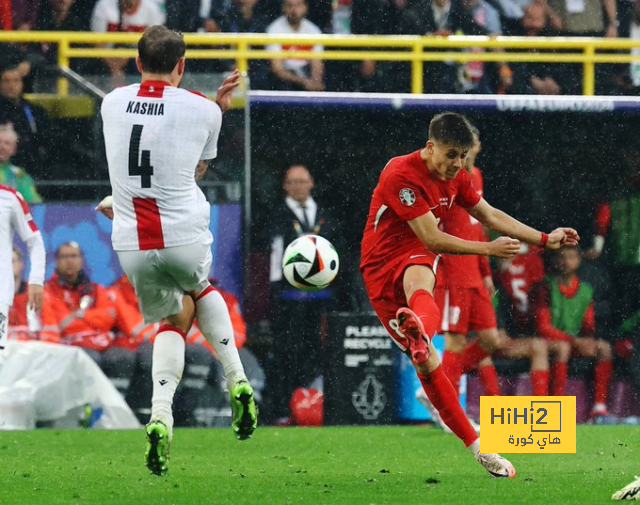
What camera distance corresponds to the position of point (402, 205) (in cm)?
730

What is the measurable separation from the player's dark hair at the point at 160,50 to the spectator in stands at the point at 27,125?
6157mm

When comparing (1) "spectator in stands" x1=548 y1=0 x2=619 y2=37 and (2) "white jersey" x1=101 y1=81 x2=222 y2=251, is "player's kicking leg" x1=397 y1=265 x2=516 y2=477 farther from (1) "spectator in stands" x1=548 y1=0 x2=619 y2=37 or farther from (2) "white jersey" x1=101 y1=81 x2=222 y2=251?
(1) "spectator in stands" x1=548 y1=0 x2=619 y2=37

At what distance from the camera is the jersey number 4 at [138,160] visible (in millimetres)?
6059

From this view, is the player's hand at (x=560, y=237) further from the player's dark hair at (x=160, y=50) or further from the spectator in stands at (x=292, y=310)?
Answer: the spectator in stands at (x=292, y=310)

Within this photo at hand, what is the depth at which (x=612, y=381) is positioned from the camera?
1246cm

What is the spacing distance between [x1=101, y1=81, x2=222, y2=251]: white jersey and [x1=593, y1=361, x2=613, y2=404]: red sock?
696cm

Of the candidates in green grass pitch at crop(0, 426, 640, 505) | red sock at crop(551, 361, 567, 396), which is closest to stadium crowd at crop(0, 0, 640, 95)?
red sock at crop(551, 361, 567, 396)

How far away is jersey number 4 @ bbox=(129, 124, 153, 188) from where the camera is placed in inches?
239

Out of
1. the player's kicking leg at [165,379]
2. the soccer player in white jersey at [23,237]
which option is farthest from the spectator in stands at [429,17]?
the player's kicking leg at [165,379]

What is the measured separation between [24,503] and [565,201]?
799 centimetres

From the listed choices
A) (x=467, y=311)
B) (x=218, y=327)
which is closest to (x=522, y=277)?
(x=467, y=311)

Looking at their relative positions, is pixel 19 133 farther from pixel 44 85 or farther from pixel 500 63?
pixel 500 63

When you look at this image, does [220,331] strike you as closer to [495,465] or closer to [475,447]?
[475,447]

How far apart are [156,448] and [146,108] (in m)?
1.51
